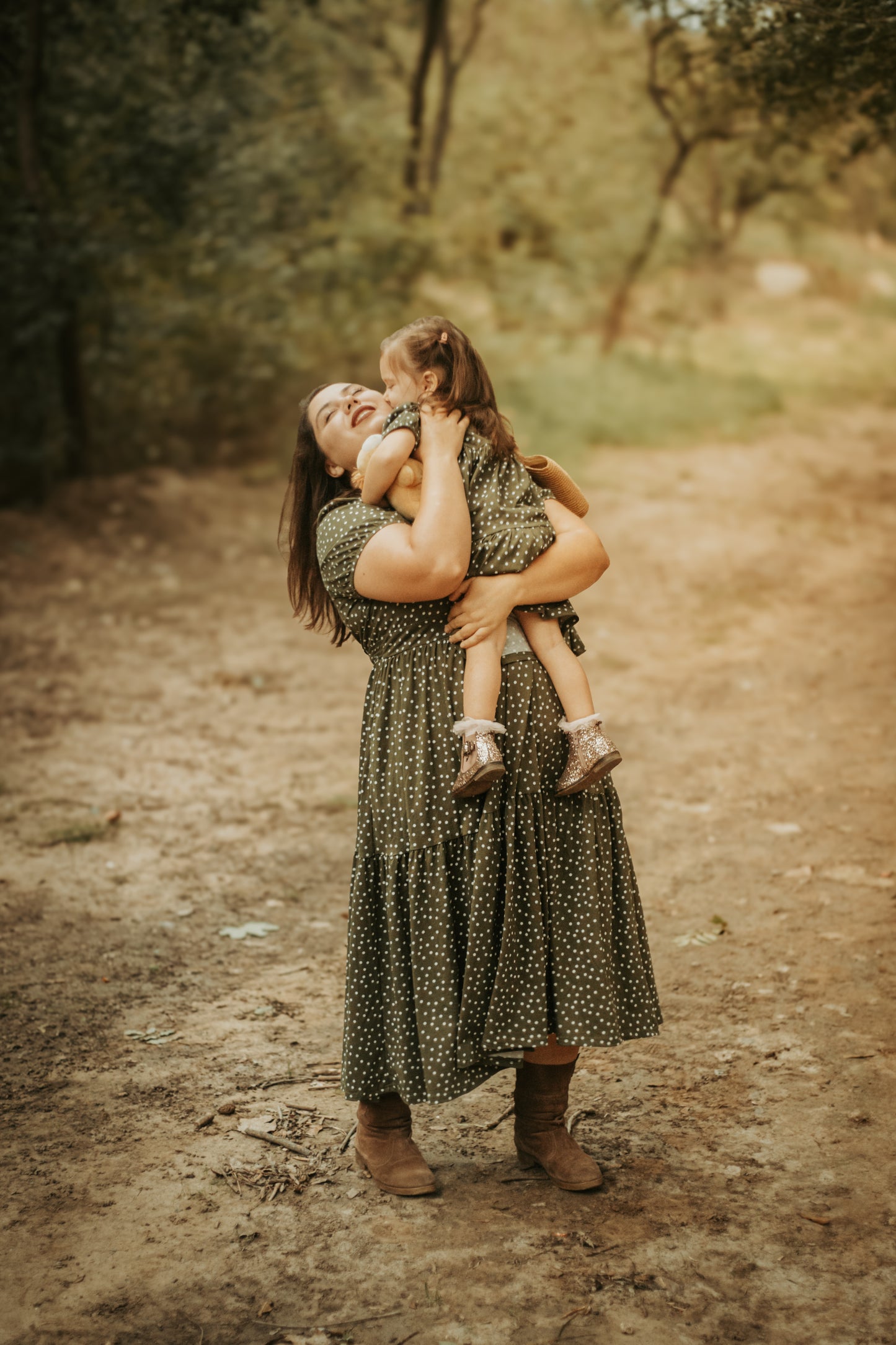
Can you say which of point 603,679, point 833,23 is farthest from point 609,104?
point 833,23

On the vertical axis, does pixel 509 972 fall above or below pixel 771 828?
above

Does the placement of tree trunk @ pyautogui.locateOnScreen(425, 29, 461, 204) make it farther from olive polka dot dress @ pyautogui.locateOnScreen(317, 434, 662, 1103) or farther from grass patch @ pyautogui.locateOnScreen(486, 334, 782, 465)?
olive polka dot dress @ pyautogui.locateOnScreen(317, 434, 662, 1103)

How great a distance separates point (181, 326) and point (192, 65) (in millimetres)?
2138

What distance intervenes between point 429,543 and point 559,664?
469 millimetres

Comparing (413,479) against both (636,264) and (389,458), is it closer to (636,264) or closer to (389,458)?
(389,458)

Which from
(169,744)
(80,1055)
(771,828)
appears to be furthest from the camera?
(169,744)

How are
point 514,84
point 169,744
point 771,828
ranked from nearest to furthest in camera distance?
point 771,828 < point 169,744 < point 514,84

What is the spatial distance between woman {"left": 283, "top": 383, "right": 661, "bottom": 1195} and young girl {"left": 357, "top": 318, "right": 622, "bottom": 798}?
4cm

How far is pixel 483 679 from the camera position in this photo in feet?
8.49

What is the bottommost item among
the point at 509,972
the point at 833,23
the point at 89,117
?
the point at 509,972

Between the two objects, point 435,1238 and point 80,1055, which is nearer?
point 435,1238

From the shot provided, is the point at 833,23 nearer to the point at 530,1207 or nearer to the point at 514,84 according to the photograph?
the point at 530,1207

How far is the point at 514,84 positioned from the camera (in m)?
16.9

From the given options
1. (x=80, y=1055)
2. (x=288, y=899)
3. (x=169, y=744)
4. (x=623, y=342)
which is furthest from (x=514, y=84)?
(x=80, y=1055)
